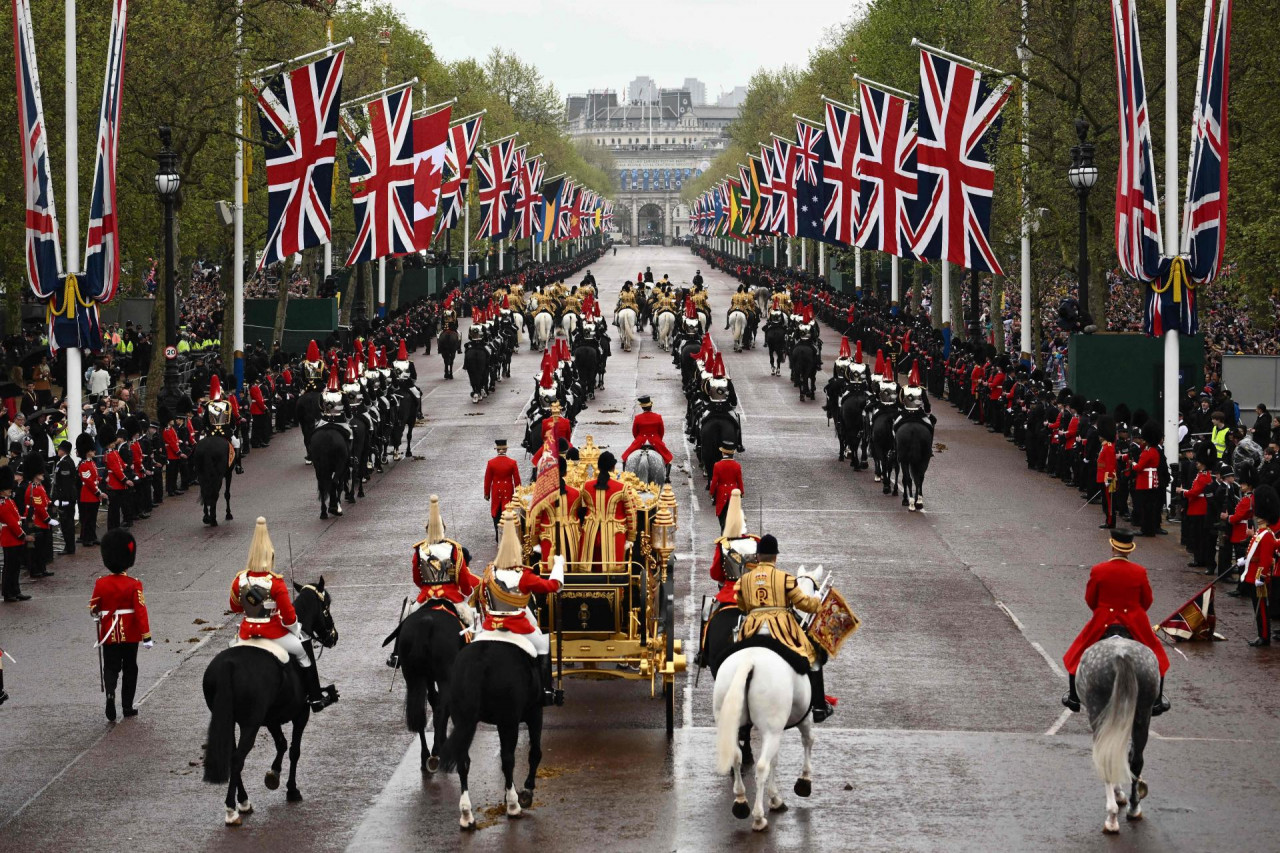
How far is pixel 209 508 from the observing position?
24.9 metres

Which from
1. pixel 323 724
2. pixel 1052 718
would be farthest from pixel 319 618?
pixel 1052 718

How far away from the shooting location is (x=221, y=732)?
38.8ft

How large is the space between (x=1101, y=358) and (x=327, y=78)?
14687mm

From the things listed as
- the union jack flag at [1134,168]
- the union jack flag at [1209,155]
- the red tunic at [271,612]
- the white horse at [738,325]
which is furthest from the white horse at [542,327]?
the red tunic at [271,612]

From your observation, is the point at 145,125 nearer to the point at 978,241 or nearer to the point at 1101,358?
the point at 978,241

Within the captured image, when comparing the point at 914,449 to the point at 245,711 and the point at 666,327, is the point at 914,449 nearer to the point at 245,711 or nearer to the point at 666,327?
the point at 245,711

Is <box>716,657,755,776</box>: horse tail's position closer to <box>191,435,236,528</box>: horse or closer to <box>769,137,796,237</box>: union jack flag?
<box>191,435,236,528</box>: horse

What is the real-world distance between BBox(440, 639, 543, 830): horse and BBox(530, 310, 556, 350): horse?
41.1 metres

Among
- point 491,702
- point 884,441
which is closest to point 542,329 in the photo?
point 884,441

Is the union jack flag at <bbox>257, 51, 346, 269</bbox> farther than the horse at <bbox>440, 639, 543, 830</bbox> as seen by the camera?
Yes

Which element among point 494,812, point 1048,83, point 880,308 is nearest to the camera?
point 494,812

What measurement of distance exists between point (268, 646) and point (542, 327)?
41186mm

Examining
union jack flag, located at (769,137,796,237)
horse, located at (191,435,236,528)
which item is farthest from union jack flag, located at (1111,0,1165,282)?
union jack flag, located at (769,137,796,237)

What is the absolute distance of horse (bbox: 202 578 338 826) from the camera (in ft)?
38.8
